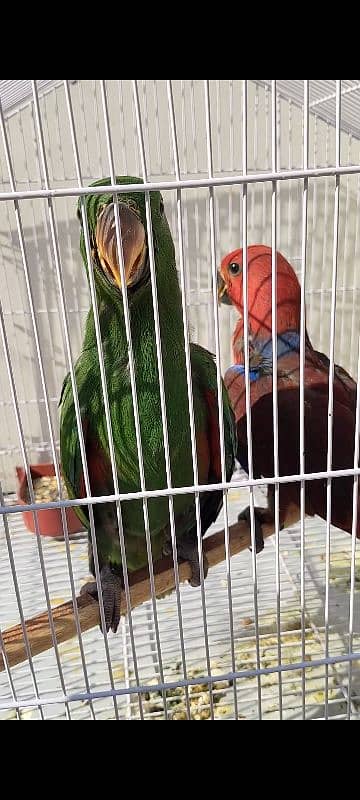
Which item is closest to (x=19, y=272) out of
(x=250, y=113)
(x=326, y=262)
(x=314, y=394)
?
(x=250, y=113)

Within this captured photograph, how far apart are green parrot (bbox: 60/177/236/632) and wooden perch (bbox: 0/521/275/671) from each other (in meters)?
0.03

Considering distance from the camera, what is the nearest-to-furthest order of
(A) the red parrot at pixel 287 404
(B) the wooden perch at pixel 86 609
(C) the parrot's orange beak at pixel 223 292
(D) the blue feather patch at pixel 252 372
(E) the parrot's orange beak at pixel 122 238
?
(E) the parrot's orange beak at pixel 122 238
(B) the wooden perch at pixel 86 609
(A) the red parrot at pixel 287 404
(D) the blue feather patch at pixel 252 372
(C) the parrot's orange beak at pixel 223 292

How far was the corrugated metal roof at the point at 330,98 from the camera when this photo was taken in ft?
3.63

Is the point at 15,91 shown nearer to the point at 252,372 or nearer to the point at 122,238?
the point at 252,372

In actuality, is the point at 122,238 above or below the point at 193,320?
above

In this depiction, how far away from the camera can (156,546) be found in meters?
0.99

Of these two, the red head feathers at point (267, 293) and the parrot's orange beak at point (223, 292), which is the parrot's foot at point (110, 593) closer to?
the red head feathers at point (267, 293)

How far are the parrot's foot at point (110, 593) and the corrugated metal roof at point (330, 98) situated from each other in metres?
0.87

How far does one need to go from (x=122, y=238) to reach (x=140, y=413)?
0.93 ft

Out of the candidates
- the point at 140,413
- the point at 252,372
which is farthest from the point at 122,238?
the point at 252,372

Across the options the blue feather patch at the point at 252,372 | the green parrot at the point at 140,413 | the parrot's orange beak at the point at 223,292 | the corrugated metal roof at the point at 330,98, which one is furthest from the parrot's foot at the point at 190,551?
A: the corrugated metal roof at the point at 330,98

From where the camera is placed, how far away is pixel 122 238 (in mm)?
621

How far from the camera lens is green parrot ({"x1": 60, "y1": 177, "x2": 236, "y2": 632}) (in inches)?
31.5

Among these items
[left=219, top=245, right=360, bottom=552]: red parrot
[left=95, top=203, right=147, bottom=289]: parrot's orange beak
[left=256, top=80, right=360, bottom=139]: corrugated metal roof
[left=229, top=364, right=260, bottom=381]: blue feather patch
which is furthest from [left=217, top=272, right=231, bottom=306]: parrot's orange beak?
[left=95, top=203, right=147, bottom=289]: parrot's orange beak
